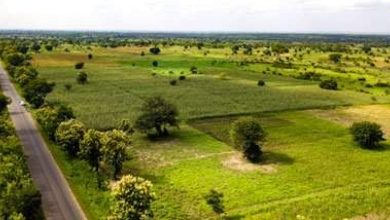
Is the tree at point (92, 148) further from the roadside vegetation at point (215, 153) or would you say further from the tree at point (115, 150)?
the tree at point (115, 150)

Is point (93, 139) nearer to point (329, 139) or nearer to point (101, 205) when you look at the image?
point (101, 205)

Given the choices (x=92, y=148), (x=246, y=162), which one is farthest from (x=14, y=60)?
(x=246, y=162)

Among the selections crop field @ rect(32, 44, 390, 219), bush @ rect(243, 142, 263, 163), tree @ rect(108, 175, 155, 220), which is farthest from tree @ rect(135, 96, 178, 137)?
tree @ rect(108, 175, 155, 220)

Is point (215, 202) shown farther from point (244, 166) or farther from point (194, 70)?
point (194, 70)

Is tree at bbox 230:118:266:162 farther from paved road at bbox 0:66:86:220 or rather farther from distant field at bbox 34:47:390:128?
distant field at bbox 34:47:390:128

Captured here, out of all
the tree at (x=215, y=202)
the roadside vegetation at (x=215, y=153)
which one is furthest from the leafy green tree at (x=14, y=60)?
the tree at (x=215, y=202)

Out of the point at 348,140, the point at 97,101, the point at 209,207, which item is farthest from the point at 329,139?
the point at 97,101
